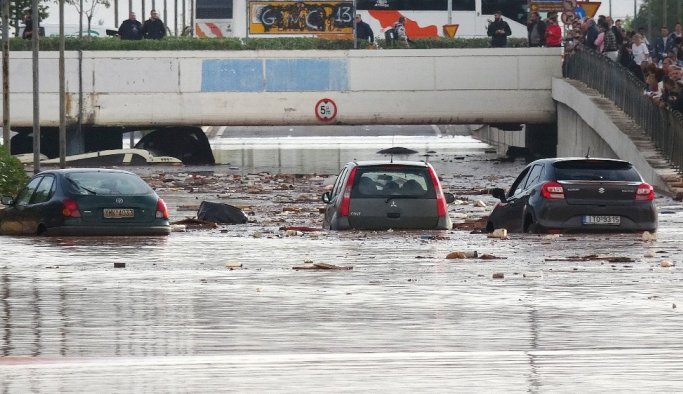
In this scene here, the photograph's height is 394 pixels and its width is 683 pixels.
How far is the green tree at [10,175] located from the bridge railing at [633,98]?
1330 cm

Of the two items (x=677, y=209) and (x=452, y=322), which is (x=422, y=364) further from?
(x=677, y=209)

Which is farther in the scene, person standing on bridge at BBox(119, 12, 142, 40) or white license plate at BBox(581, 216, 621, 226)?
person standing on bridge at BBox(119, 12, 142, 40)

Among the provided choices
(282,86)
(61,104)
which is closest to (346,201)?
(61,104)

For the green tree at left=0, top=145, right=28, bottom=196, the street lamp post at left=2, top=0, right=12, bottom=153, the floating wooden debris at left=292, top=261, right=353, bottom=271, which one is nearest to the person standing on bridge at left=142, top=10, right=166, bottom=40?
the street lamp post at left=2, top=0, right=12, bottom=153

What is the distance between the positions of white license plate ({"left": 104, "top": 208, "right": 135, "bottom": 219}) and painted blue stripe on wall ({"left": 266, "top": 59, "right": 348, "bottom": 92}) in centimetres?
3767

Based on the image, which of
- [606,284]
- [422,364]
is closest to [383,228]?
[606,284]

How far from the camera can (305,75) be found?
64.8 meters

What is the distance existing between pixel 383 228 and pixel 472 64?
38230 mm

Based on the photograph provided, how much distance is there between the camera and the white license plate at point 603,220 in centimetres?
2655

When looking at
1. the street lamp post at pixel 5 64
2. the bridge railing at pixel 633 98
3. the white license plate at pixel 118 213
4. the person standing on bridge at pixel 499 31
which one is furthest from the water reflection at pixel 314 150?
the white license plate at pixel 118 213

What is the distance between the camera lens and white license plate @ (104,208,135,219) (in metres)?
27.1

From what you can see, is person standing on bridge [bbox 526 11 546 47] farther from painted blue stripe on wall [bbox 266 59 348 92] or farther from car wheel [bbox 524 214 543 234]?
car wheel [bbox 524 214 543 234]

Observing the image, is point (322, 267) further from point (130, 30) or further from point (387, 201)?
point (130, 30)

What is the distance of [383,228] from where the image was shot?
27.3 m
